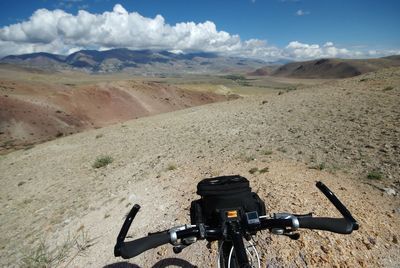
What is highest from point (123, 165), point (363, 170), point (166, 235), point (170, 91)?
point (166, 235)

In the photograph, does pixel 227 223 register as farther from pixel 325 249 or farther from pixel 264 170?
pixel 264 170

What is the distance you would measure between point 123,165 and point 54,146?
12501mm

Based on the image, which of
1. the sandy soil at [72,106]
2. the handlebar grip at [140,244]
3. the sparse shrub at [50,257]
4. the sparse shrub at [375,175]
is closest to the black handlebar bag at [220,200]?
the handlebar grip at [140,244]

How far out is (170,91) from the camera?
74938 mm

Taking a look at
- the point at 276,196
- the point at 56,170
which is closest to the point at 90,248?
the point at 276,196

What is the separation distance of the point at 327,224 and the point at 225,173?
24.5 feet

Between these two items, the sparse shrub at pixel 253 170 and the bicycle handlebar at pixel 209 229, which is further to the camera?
the sparse shrub at pixel 253 170

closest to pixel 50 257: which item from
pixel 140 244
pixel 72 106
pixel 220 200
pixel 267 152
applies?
pixel 140 244

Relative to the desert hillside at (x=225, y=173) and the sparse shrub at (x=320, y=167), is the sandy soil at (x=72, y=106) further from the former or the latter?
the sparse shrub at (x=320, y=167)

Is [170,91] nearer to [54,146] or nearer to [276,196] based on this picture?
[54,146]

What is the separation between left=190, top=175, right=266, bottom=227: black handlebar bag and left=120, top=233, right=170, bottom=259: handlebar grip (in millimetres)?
441

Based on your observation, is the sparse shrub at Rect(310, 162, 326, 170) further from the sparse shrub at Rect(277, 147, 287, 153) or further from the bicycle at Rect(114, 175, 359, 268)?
the bicycle at Rect(114, 175, 359, 268)

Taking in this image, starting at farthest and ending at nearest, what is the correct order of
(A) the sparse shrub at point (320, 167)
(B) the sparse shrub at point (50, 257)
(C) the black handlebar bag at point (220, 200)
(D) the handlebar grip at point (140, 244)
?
(A) the sparse shrub at point (320, 167), (B) the sparse shrub at point (50, 257), (C) the black handlebar bag at point (220, 200), (D) the handlebar grip at point (140, 244)

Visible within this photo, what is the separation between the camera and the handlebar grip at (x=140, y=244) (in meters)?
2.61
